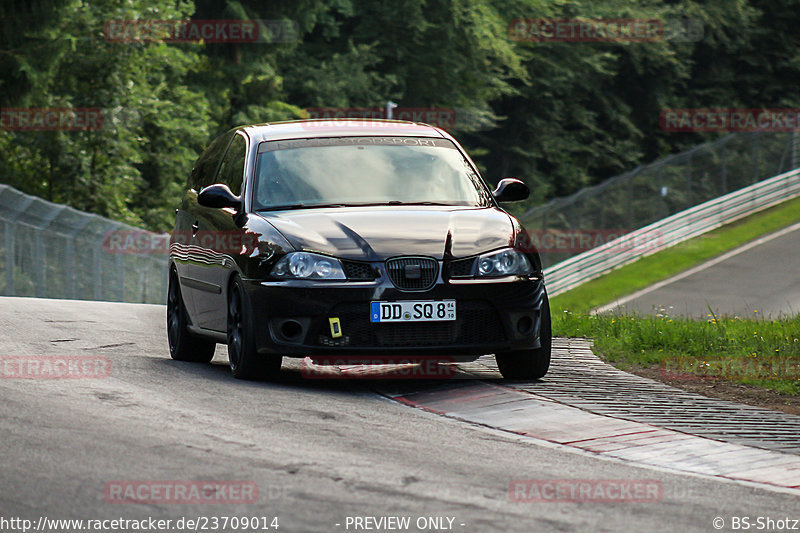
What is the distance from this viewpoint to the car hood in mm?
9211

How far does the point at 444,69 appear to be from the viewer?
5459 cm

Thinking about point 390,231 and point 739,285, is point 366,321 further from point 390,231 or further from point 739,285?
point 739,285

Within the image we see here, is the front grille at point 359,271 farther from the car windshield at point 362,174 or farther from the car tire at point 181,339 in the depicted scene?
the car tire at point 181,339

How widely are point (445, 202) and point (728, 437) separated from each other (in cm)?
313

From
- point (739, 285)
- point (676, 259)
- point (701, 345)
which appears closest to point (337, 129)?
point (701, 345)

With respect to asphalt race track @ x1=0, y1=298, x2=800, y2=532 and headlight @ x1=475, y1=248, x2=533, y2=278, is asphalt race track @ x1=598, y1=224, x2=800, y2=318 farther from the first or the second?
asphalt race track @ x1=0, y1=298, x2=800, y2=532

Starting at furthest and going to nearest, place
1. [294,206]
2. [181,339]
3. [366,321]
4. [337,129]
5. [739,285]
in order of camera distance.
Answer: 1. [739,285]
2. [181,339]
3. [337,129]
4. [294,206]
5. [366,321]

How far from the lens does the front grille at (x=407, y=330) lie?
359 inches

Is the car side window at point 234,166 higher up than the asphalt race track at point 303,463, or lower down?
higher up

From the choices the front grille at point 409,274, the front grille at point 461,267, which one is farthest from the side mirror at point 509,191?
the front grille at point 409,274

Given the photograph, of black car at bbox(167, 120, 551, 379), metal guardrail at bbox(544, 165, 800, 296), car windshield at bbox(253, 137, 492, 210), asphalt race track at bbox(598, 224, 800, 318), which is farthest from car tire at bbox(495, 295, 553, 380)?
metal guardrail at bbox(544, 165, 800, 296)

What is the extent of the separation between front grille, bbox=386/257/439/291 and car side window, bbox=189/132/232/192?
9.03 feet

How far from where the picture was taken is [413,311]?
912 cm

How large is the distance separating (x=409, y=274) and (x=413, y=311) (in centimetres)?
23
